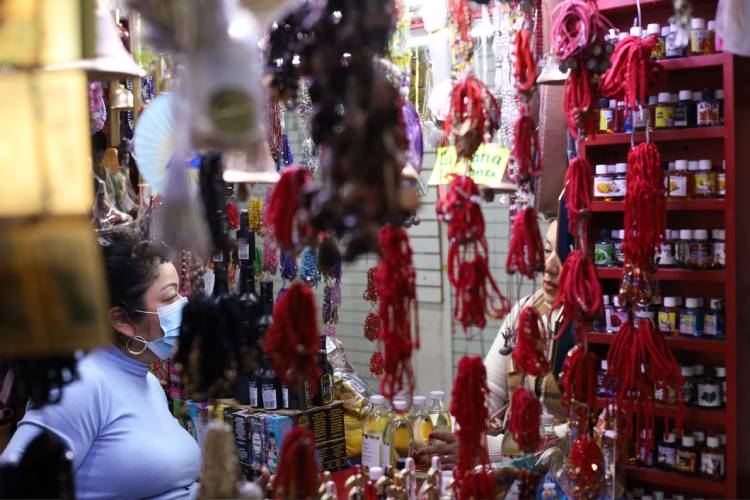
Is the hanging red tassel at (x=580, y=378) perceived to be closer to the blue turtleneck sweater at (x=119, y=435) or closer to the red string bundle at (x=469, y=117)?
the red string bundle at (x=469, y=117)

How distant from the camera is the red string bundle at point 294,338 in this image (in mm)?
1327

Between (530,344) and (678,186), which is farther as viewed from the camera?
(678,186)

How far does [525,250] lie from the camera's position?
1595mm

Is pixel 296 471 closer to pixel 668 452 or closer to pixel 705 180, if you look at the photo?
pixel 668 452

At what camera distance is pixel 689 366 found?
2.06m

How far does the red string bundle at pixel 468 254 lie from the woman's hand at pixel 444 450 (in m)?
0.69

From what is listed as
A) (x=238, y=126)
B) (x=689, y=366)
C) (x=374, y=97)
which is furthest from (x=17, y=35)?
(x=689, y=366)

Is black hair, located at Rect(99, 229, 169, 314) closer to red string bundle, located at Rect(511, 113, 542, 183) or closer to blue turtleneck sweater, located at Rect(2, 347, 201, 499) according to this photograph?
blue turtleneck sweater, located at Rect(2, 347, 201, 499)

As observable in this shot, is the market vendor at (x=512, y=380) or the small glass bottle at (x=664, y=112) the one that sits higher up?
the small glass bottle at (x=664, y=112)

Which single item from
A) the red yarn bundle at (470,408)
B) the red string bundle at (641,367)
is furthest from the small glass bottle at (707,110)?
the red yarn bundle at (470,408)

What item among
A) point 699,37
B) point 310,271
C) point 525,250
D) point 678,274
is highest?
point 699,37

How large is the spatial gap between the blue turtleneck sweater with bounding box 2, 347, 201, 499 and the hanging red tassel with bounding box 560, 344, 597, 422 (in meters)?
1.22

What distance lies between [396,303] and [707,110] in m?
1.05

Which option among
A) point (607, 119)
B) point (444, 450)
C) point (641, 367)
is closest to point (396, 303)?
point (641, 367)
